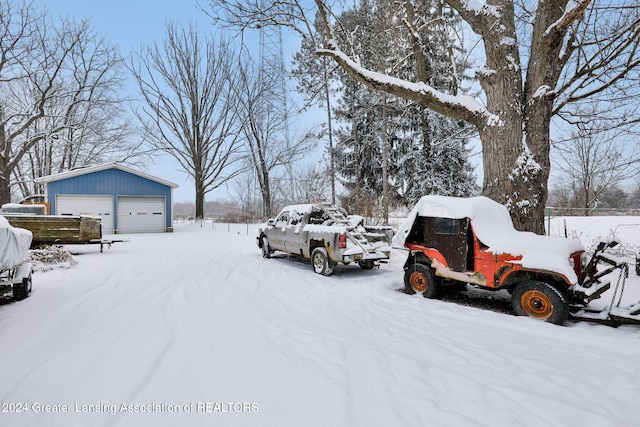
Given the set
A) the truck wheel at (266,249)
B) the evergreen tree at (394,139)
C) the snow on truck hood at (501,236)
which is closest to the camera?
the snow on truck hood at (501,236)

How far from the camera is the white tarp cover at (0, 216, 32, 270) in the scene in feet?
15.3

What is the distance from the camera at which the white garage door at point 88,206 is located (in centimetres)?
1800

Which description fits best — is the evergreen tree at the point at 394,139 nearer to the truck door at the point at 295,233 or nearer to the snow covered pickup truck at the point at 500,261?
the truck door at the point at 295,233

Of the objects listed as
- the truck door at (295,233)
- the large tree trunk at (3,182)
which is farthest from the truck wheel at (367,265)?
the large tree trunk at (3,182)

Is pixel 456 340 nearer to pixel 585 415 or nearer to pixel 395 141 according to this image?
pixel 585 415

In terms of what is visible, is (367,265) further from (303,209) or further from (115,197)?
(115,197)

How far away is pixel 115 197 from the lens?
760 inches

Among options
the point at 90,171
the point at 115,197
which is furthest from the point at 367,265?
the point at 90,171

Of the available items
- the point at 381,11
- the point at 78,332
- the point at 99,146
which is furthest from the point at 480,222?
the point at 99,146

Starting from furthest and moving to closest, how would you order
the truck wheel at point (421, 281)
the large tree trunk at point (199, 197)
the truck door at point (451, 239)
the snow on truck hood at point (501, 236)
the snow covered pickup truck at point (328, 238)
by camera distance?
the large tree trunk at point (199, 197)
the snow covered pickup truck at point (328, 238)
the truck wheel at point (421, 281)
the truck door at point (451, 239)
the snow on truck hood at point (501, 236)

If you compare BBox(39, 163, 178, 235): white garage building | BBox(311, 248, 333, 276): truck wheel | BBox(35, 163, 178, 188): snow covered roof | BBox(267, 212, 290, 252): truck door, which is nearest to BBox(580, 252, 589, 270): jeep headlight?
BBox(311, 248, 333, 276): truck wheel

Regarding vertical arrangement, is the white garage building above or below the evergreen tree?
below

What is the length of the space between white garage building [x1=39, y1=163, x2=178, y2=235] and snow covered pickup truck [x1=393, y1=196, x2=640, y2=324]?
19.5 meters

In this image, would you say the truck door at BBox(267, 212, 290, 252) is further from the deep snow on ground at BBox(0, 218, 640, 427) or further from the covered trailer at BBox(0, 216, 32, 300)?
the covered trailer at BBox(0, 216, 32, 300)
